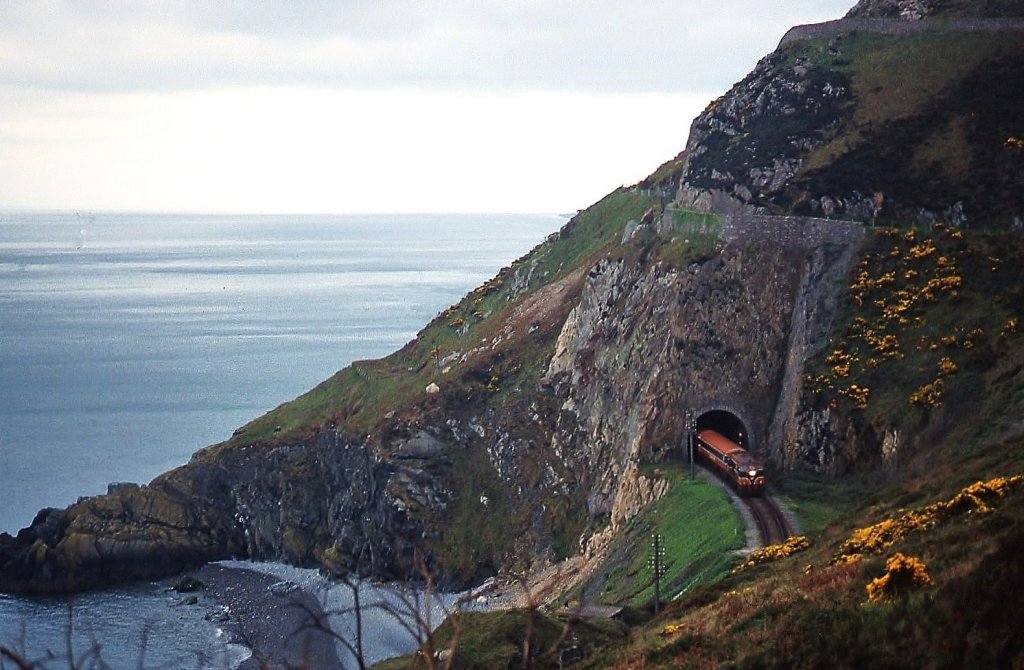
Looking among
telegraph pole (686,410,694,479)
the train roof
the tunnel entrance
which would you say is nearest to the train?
the train roof

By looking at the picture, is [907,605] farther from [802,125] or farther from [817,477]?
[802,125]

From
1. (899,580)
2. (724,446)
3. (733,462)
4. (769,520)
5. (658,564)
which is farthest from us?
(724,446)

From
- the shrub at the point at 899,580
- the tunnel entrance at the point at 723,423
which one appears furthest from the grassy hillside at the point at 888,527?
the tunnel entrance at the point at 723,423

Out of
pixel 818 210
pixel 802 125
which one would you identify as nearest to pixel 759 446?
pixel 818 210

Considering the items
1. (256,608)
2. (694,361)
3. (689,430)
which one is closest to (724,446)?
(689,430)

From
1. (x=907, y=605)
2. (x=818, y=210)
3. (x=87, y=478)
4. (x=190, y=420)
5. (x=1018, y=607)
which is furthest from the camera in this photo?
(x=190, y=420)

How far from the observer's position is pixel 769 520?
52.2 metres

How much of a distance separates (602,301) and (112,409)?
79.7 metres

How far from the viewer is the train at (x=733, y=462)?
56.5m

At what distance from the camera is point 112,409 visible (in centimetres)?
13700

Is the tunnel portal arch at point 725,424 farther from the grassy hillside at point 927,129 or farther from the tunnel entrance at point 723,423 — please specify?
the grassy hillside at point 927,129

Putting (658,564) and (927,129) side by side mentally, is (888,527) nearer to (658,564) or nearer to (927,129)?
(658,564)

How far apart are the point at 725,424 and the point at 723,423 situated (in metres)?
0.13

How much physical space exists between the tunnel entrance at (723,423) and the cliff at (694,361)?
23cm
